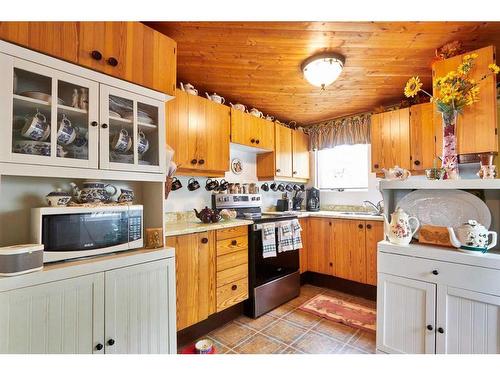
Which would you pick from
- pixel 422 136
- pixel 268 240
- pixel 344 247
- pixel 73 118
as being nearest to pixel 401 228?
pixel 268 240

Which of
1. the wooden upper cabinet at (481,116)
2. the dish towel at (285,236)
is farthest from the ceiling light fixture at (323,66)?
the dish towel at (285,236)

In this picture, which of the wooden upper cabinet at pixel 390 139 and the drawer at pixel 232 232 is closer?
the drawer at pixel 232 232

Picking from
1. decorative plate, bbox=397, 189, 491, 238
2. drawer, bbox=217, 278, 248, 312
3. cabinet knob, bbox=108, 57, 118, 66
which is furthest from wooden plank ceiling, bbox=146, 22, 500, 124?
drawer, bbox=217, 278, 248, 312

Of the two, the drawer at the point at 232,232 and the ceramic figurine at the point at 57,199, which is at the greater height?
the ceramic figurine at the point at 57,199

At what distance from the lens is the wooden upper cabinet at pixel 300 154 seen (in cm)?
342

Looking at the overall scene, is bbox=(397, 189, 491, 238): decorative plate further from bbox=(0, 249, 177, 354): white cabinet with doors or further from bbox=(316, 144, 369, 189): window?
bbox=(316, 144, 369, 189): window

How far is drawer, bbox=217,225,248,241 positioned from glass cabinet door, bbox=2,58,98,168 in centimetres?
111

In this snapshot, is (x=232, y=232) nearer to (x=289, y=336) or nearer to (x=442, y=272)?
(x=289, y=336)

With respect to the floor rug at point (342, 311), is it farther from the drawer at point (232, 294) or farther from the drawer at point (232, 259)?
the drawer at point (232, 259)

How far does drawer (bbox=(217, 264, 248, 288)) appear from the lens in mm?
2053

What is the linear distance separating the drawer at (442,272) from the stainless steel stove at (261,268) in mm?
1132

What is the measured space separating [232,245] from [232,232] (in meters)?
0.12

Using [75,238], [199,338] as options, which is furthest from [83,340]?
[199,338]

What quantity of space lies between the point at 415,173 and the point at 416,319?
1883 mm
